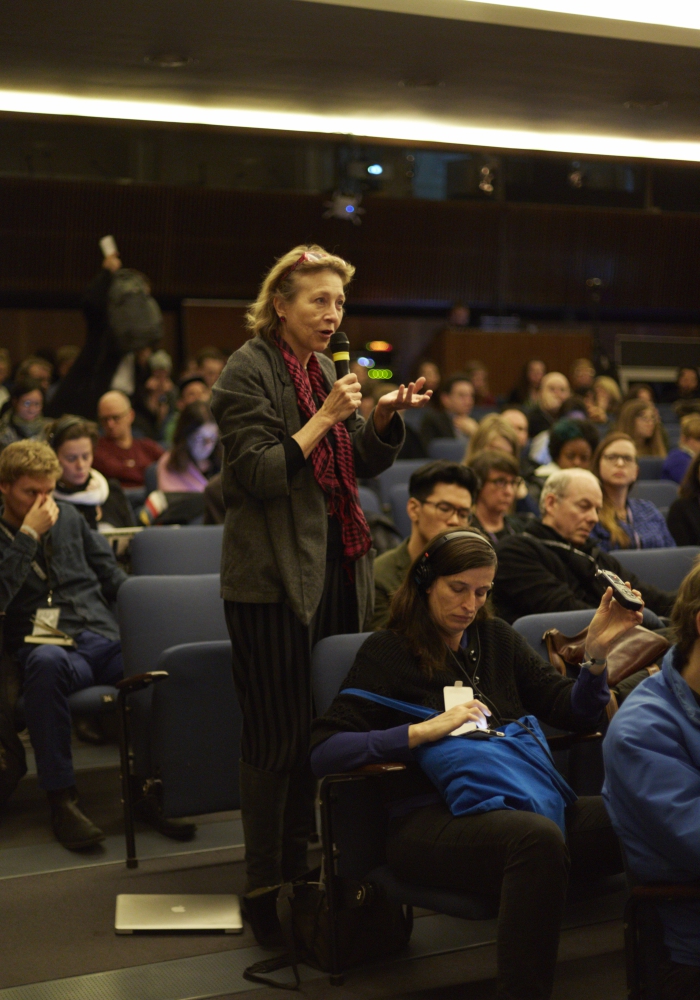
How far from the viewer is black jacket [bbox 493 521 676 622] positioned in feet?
10.2

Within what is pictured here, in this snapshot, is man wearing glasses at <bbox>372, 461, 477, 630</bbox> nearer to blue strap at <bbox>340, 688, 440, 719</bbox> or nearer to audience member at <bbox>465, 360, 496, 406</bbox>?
blue strap at <bbox>340, 688, 440, 719</bbox>

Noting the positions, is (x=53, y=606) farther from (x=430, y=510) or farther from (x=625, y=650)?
(x=625, y=650)

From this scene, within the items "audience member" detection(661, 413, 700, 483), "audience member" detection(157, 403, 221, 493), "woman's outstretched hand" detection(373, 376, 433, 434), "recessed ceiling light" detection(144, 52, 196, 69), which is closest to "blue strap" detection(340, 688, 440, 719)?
"woman's outstretched hand" detection(373, 376, 433, 434)

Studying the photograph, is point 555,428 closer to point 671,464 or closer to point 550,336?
point 671,464

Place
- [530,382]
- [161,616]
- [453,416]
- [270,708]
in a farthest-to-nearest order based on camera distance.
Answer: [530,382], [453,416], [161,616], [270,708]

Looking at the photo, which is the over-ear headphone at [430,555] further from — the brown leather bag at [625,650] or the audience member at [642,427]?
the audience member at [642,427]

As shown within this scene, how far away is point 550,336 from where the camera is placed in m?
11.0

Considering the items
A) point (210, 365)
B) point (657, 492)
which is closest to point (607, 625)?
point (657, 492)

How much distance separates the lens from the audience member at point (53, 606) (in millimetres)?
3031

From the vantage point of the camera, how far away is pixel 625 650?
2598 millimetres

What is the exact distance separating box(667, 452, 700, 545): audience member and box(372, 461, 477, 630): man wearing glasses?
157 centimetres

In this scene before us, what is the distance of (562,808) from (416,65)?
11.5ft

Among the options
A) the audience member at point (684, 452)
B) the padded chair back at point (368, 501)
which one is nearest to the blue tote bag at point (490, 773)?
the padded chair back at point (368, 501)

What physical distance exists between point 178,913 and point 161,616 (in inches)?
33.5
